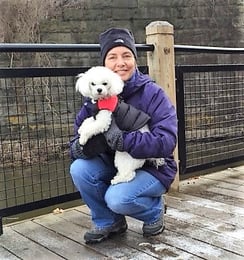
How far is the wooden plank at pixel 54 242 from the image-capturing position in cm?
269

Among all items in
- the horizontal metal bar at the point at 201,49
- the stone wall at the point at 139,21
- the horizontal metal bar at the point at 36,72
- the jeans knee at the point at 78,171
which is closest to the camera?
the jeans knee at the point at 78,171

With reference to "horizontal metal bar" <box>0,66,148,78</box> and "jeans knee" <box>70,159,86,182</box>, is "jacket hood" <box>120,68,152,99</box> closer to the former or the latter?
"jeans knee" <box>70,159,86,182</box>

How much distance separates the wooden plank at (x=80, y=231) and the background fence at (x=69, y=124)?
0.19 m

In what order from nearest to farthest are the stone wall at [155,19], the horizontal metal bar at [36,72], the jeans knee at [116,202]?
the jeans knee at [116,202], the horizontal metal bar at [36,72], the stone wall at [155,19]

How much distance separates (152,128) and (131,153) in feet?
0.58

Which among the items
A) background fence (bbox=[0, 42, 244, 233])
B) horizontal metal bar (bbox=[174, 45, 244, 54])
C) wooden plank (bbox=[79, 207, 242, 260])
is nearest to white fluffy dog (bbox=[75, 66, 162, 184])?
wooden plank (bbox=[79, 207, 242, 260])


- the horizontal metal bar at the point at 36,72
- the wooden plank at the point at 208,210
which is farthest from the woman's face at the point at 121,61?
the wooden plank at the point at 208,210

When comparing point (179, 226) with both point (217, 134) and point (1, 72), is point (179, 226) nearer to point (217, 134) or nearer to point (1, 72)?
point (1, 72)

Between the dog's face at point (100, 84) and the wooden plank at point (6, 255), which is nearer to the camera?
the dog's face at point (100, 84)

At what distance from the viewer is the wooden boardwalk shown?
267 centimetres

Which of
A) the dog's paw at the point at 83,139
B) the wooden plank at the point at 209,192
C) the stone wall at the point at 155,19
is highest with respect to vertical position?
the stone wall at the point at 155,19

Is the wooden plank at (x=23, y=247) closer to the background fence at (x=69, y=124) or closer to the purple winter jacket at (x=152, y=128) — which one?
the background fence at (x=69, y=124)

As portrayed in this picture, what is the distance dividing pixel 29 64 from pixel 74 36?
1.47 meters

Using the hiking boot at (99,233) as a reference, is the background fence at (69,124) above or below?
above
